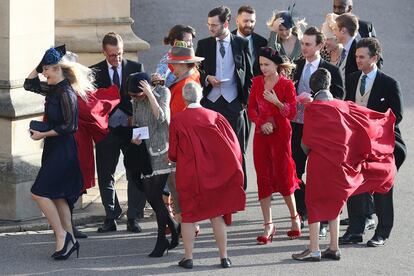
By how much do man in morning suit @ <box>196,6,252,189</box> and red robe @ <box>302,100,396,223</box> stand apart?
6.33 ft

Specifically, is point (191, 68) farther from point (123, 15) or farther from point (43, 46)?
point (123, 15)

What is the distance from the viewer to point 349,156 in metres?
10.7

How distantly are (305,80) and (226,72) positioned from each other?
94cm

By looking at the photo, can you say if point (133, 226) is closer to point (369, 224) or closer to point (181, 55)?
point (181, 55)

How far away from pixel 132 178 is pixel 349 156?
1.89m

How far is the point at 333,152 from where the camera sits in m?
10.5

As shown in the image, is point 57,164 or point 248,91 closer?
point 57,164

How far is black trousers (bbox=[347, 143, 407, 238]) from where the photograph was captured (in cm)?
1128

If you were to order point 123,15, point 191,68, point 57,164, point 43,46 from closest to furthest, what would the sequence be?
point 57,164, point 191,68, point 43,46, point 123,15

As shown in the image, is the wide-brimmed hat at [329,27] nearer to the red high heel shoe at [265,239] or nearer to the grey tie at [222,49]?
the grey tie at [222,49]

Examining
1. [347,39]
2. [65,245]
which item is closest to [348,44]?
[347,39]

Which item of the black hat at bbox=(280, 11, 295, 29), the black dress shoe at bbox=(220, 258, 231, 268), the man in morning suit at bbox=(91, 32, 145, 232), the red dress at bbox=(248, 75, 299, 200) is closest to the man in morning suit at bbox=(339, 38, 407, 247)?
the red dress at bbox=(248, 75, 299, 200)

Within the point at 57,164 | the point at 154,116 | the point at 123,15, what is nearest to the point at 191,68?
the point at 154,116

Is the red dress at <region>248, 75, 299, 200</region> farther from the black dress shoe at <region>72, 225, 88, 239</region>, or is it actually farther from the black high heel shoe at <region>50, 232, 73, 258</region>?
the black high heel shoe at <region>50, 232, 73, 258</region>
